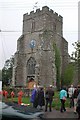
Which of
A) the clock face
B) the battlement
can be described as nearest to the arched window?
the clock face

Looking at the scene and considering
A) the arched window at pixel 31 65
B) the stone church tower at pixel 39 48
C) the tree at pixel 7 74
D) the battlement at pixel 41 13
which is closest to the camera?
the stone church tower at pixel 39 48

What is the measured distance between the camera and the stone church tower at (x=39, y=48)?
59.6 metres

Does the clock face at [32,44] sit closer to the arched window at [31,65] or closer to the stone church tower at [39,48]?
the stone church tower at [39,48]

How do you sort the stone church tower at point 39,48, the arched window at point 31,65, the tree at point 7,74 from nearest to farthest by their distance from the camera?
the stone church tower at point 39,48 < the arched window at point 31,65 < the tree at point 7,74

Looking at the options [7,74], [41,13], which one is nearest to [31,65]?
[41,13]

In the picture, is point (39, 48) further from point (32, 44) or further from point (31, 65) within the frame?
point (31, 65)

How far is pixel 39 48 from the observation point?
6094 cm

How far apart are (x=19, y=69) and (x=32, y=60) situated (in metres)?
3.57

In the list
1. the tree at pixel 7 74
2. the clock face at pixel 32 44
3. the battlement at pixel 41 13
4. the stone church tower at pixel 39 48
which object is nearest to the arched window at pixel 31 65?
the stone church tower at pixel 39 48

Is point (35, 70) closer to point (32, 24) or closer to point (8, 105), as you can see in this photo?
point (32, 24)

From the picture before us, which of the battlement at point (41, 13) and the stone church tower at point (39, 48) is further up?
the battlement at point (41, 13)

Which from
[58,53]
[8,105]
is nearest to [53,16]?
[58,53]

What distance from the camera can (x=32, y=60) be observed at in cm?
6231

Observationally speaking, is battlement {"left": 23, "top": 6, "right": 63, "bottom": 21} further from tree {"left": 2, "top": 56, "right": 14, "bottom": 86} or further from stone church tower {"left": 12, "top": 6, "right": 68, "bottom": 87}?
tree {"left": 2, "top": 56, "right": 14, "bottom": 86}
